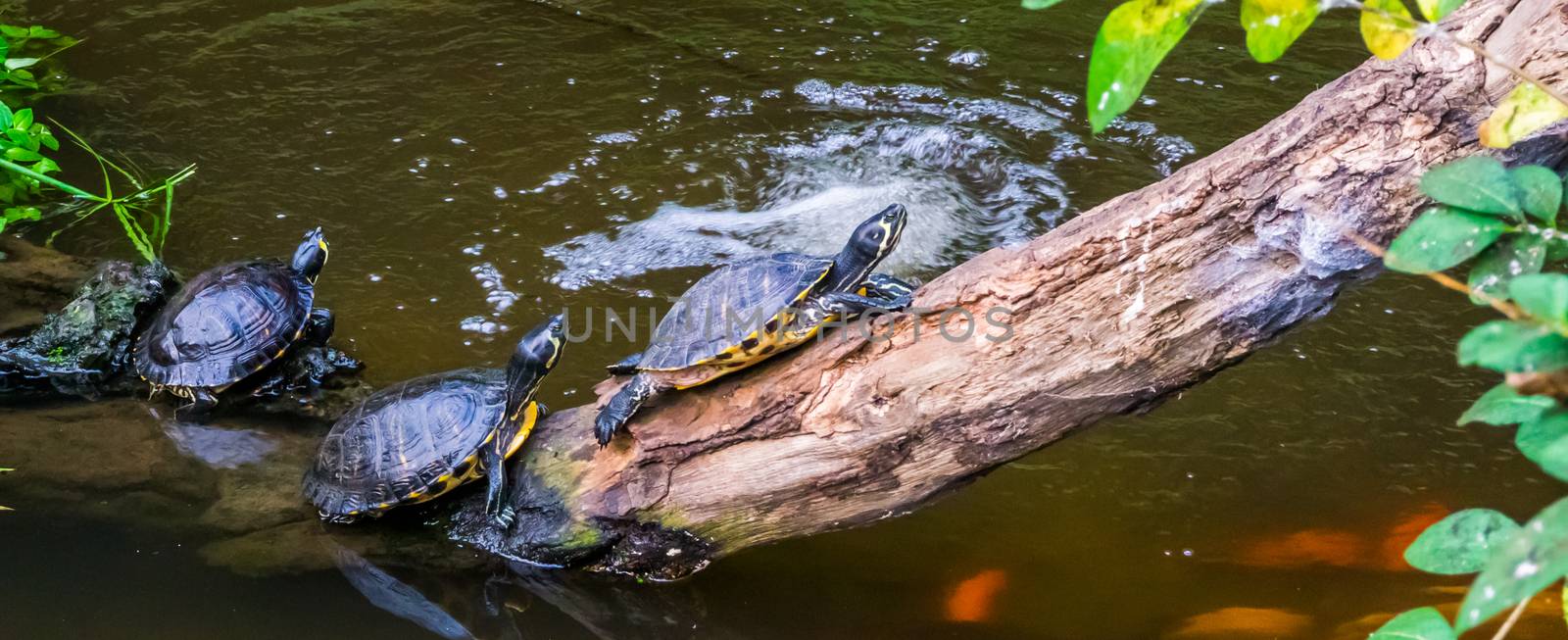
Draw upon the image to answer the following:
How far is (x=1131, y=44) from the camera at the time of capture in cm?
91

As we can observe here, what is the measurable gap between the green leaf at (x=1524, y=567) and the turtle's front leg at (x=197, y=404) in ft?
12.3

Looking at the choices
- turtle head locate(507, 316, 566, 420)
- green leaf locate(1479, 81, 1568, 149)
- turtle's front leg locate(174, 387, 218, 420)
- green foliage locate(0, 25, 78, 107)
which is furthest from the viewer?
green foliage locate(0, 25, 78, 107)

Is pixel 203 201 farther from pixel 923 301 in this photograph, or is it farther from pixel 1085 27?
pixel 1085 27

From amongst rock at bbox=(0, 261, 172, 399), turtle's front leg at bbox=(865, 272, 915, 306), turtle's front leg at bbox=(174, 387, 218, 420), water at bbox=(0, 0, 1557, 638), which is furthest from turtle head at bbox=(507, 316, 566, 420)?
rock at bbox=(0, 261, 172, 399)

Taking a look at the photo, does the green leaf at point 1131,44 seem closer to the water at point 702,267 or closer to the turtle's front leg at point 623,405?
the turtle's front leg at point 623,405

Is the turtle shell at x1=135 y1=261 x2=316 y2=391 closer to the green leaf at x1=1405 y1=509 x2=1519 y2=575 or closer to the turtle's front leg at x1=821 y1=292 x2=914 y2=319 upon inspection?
the turtle's front leg at x1=821 y1=292 x2=914 y2=319

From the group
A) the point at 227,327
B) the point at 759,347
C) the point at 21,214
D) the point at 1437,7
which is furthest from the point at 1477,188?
the point at 21,214

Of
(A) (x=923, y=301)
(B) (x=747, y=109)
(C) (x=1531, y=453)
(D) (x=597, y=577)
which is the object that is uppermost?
(C) (x=1531, y=453)

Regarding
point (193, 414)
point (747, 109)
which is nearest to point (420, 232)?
point (193, 414)

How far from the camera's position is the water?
2859 mm

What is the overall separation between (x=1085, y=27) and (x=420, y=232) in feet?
12.7

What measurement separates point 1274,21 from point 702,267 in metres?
3.44

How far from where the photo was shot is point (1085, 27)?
585 cm

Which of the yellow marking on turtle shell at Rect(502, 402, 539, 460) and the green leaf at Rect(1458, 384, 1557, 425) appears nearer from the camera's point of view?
the green leaf at Rect(1458, 384, 1557, 425)
